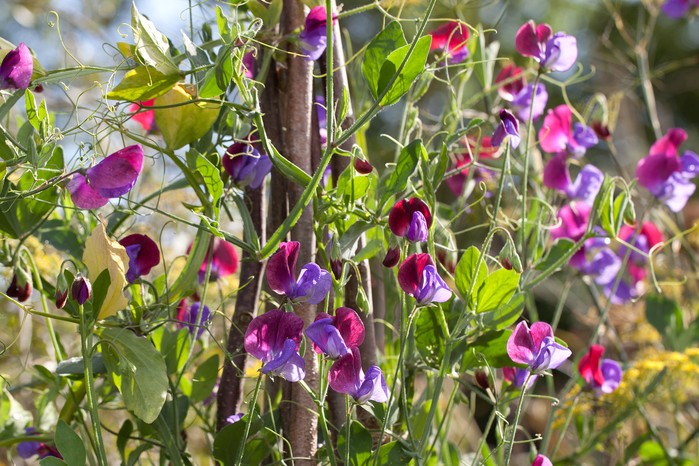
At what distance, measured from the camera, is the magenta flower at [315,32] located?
25.3 inches

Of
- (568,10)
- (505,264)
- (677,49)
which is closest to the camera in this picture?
(505,264)

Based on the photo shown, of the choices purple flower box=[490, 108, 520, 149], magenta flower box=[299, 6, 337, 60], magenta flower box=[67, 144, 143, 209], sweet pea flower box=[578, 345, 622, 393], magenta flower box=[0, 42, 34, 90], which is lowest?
sweet pea flower box=[578, 345, 622, 393]

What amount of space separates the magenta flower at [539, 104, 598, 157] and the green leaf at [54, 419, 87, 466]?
0.49m

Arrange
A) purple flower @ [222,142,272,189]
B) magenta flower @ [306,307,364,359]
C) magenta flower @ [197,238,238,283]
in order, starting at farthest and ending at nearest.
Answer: magenta flower @ [197,238,238,283] < purple flower @ [222,142,272,189] < magenta flower @ [306,307,364,359]

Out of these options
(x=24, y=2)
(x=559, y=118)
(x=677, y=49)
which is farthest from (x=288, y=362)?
(x=677, y=49)

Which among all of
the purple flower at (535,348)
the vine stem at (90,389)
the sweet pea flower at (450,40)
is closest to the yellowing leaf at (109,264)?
the vine stem at (90,389)

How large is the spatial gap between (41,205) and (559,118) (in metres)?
0.47

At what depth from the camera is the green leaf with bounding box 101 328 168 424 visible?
0.58m

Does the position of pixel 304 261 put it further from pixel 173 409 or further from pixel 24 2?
pixel 24 2

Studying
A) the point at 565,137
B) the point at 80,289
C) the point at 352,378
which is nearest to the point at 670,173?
the point at 565,137

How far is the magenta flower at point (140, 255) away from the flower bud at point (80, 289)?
0.09 m

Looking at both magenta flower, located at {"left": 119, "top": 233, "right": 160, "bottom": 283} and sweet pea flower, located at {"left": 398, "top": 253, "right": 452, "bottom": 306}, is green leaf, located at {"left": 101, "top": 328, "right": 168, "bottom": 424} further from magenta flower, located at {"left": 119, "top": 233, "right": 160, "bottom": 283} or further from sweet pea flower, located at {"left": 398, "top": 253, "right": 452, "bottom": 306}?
sweet pea flower, located at {"left": 398, "top": 253, "right": 452, "bottom": 306}

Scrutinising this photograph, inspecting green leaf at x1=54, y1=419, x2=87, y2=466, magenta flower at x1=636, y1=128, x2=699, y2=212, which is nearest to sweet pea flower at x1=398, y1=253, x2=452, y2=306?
green leaf at x1=54, y1=419, x2=87, y2=466

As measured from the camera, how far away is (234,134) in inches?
25.6
